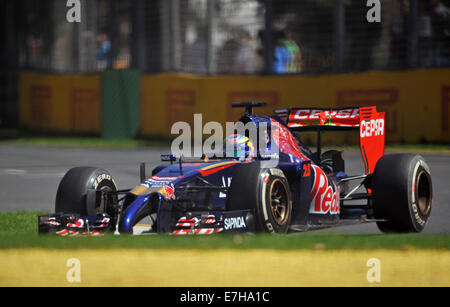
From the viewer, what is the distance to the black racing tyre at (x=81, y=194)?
25.7ft

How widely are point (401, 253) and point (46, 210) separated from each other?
5.43 metres

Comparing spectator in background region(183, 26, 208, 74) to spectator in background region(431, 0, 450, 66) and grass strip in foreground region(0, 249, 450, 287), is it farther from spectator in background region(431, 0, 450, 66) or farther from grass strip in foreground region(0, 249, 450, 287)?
grass strip in foreground region(0, 249, 450, 287)

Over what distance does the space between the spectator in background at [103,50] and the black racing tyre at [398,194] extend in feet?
49.4

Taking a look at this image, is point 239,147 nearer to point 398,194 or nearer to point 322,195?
point 322,195

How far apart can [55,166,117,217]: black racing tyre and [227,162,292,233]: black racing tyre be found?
1316 millimetres

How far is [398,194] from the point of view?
313 inches

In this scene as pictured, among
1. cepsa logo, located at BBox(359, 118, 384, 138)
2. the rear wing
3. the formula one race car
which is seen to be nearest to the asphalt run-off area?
the formula one race car

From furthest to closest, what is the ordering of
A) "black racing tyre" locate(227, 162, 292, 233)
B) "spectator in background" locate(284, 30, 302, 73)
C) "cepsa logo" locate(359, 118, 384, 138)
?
"spectator in background" locate(284, 30, 302, 73), "cepsa logo" locate(359, 118, 384, 138), "black racing tyre" locate(227, 162, 292, 233)

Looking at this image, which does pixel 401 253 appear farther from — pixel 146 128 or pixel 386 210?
pixel 146 128

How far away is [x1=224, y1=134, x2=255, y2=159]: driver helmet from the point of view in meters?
8.23

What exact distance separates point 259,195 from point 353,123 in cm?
226

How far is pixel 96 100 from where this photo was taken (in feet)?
73.3
